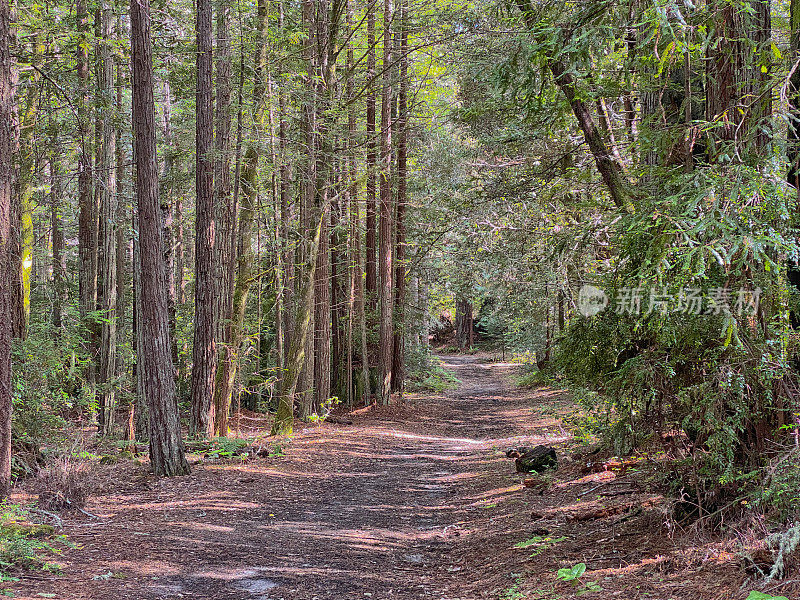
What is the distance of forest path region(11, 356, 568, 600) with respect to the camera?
5387 millimetres

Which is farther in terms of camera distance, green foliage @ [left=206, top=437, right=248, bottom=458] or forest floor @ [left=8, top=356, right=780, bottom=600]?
green foliage @ [left=206, top=437, right=248, bottom=458]

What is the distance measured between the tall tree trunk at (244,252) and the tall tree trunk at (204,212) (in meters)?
1.09

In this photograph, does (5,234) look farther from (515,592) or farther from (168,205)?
(168,205)

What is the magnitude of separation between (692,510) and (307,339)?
417 inches

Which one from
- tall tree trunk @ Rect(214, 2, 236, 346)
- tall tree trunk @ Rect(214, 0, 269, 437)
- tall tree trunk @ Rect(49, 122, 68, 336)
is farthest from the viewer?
tall tree trunk @ Rect(214, 0, 269, 437)

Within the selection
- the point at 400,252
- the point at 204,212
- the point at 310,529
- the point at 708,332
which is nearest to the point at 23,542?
the point at 310,529

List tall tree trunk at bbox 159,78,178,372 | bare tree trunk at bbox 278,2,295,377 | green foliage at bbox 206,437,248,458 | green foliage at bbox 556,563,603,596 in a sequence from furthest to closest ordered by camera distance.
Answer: tall tree trunk at bbox 159,78,178,372 < bare tree trunk at bbox 278,2,295,377 < green foliage at bbox 206,437,248,458 < green foliage at bbox 556,563,603,596

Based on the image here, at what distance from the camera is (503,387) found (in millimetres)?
27125

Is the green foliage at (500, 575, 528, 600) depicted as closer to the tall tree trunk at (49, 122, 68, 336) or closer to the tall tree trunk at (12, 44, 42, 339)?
the tall tree trunk at (12, 44, 42, 339)

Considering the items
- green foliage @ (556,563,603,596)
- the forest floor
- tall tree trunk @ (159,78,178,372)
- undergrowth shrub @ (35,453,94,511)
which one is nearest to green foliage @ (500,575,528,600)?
the forest floor

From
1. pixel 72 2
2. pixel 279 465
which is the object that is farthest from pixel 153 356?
pixel 72 2

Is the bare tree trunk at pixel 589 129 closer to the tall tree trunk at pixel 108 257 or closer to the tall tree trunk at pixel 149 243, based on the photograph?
the tall tree trunk at pixel 149 243

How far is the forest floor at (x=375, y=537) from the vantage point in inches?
194

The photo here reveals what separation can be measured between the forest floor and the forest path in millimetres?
22
